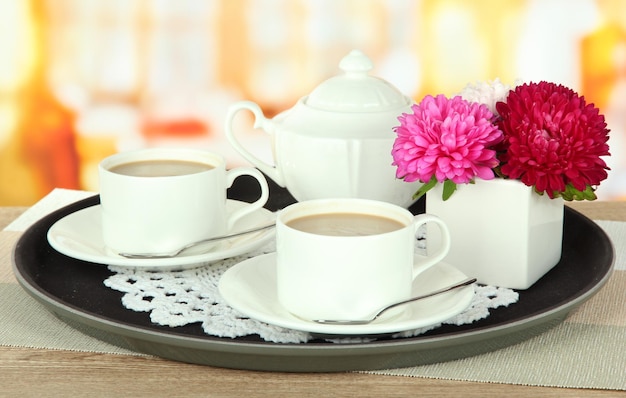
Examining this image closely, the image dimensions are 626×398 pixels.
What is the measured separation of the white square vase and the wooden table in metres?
0.15

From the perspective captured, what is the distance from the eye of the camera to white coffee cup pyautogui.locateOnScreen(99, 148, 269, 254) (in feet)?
2.43

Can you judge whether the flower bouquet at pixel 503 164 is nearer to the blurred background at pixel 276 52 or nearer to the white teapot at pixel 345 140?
the white teapot at pixel 345 140

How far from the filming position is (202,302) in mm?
702

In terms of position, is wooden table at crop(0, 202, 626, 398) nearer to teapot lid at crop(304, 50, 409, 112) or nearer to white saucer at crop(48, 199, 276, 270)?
white saucer at crop(48, 199, 276, 270)

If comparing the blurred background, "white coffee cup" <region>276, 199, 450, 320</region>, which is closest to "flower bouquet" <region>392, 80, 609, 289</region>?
"white coffee cup" <region>276, 199, 450, 320</region>

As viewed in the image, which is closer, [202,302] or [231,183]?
[202,302]

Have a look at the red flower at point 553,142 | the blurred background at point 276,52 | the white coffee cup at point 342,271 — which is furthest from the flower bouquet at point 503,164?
the blurred background at point 276,52

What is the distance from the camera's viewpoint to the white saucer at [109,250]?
741 millimetres

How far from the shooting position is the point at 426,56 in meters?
2.06

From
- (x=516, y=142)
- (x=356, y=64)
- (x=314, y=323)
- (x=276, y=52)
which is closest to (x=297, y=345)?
(x=314, y=323)

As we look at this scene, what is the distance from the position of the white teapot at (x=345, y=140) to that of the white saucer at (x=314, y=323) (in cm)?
13

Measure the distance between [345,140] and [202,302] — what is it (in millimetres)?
202

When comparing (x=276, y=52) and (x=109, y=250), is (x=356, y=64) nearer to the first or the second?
(x=109, y=250)

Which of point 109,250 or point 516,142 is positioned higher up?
point 516,142
